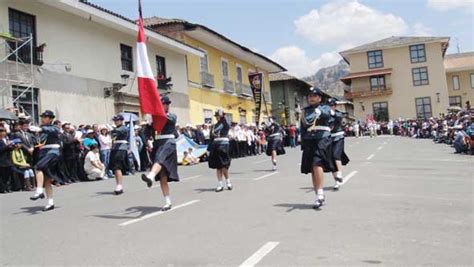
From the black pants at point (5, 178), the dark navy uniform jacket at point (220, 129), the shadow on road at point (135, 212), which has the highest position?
the dark navy uniform jacket at point (220, 129)

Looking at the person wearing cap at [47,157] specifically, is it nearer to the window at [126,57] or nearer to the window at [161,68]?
the window at [126,57]

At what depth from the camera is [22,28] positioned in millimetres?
17719

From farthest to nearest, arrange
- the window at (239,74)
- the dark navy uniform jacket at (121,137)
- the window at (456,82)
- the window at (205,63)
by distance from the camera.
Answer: the window at (456,82) → the window at (239,74) → the window at (205,63) → the dark navy uniform jacket at (121,137)

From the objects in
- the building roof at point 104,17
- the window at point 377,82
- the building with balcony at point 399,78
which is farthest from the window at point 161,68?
the window at point 377,82

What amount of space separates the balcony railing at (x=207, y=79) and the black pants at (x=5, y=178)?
2016 cm

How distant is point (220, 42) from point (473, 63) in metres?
56.2

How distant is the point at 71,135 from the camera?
15.5 metres

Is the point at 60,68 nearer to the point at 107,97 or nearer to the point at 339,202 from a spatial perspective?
the point at 107,97

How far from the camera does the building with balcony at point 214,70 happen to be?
101 ft

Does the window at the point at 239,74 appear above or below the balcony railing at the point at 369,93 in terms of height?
below

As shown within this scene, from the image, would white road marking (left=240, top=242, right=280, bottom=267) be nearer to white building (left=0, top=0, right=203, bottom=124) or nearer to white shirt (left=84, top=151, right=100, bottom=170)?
white shirt (left=84, top=151, right=100, bottom=170)

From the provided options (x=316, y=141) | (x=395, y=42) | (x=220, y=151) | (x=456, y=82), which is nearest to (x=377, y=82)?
(x=395, y=42)

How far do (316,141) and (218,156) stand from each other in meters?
3.39

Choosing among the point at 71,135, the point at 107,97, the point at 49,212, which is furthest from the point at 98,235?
the point at 107,97
